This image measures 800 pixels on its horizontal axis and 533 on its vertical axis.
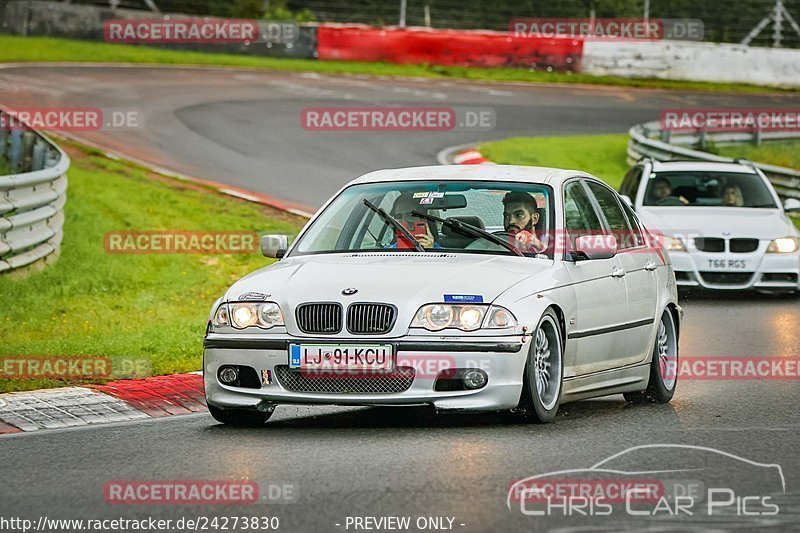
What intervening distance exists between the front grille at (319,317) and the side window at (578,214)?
1756mm

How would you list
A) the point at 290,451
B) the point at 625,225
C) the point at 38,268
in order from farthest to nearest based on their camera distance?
the point at 38,268
the point at 625,225
the point at 290,451

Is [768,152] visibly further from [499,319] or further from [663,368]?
[499,319]

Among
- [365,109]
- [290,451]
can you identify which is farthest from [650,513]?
[365,109]

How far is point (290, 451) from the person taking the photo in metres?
8.03

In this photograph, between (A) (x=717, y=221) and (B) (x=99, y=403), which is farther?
(A) (x=717, y=221)

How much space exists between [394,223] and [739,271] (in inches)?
345

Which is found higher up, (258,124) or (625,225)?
(625,225)

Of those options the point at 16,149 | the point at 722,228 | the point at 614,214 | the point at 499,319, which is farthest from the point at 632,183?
the point at 499,319

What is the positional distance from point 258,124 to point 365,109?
122 inches

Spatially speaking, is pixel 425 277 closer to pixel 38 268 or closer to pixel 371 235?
pixel 371 235

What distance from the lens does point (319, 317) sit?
8.57 meters

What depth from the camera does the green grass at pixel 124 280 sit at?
1212cm

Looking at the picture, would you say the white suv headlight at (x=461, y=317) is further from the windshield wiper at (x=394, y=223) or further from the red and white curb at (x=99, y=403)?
the red and white curb at (x=99, y=403)

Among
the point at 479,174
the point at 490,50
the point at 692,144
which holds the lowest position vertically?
the point at 692,144
